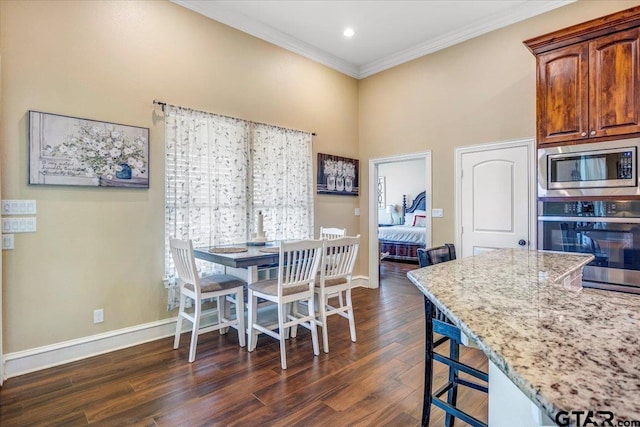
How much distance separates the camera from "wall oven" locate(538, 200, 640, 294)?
2.63 meters

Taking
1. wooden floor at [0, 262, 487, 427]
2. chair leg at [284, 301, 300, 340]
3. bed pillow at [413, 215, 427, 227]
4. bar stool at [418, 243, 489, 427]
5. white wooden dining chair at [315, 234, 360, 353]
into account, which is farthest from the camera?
bed pillow at [413, 215, 427, 227]

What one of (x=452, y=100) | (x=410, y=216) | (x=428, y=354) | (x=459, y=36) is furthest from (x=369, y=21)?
(x=410, y=216)

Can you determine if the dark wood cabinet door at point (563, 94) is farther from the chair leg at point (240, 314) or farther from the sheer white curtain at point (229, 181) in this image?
the chair leg at point (240, 314)

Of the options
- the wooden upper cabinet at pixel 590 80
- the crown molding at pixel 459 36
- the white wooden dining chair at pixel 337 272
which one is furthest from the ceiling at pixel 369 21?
the white wooden dining chair at pixel 337 272

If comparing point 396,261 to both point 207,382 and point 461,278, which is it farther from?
point 461,278

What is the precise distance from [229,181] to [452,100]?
3.03m

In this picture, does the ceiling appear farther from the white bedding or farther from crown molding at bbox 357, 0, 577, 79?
the white bedding

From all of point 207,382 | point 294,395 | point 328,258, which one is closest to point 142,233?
point 207,382

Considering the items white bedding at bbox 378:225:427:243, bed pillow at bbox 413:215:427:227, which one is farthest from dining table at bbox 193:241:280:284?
bed pillow at bbox 413:215:427:227

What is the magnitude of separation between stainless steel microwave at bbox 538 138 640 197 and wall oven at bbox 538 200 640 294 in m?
0.10

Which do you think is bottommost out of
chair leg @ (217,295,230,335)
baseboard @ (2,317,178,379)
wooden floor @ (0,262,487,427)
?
wooden floor @ (0,262,487,427)

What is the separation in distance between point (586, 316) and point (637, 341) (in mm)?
186

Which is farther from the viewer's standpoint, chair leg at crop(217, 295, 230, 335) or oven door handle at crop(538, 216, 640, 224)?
chair leg at crop(217, 295, 230, 335)

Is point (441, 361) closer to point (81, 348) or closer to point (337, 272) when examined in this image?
point (337, 272)
